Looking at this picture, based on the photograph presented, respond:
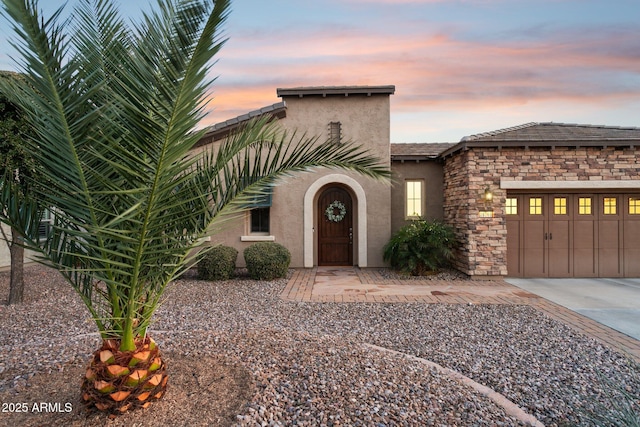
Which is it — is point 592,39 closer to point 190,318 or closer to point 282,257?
point 282,257

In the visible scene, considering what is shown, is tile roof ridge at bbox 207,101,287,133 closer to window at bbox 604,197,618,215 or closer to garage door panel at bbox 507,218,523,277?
garage door panel at bbox 507,218,523,277

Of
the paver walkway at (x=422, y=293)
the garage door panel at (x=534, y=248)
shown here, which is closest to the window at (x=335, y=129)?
the paver walkway at (x=422, y=293)

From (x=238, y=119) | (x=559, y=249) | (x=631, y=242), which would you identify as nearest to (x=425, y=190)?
(x=559, y=249)

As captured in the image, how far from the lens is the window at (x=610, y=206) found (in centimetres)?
926

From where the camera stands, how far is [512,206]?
9.28 meters

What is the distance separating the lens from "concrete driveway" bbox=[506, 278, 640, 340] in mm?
5746

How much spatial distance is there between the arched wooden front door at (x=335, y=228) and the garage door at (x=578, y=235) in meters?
4.19

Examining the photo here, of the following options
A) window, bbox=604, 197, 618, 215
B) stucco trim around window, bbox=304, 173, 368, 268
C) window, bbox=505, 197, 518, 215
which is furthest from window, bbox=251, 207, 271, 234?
window, bbox=604, 197, 618, 215

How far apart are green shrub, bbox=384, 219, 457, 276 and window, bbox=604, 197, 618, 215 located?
3763mm

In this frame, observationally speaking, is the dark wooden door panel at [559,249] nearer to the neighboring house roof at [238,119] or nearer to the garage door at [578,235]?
the garage door at [578,235]

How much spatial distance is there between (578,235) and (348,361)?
8.39m

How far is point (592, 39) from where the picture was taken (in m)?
8.22

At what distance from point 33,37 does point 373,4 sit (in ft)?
21.3

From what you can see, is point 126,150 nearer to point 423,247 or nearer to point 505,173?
point 423,247
